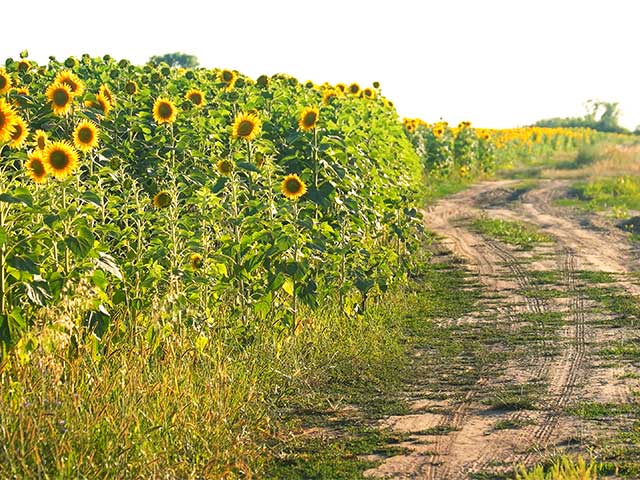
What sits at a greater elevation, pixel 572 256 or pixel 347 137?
pixel 347 137

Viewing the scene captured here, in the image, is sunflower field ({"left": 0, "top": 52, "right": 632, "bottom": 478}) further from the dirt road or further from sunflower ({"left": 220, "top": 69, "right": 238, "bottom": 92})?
the dirt road

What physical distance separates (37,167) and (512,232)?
1187 cm

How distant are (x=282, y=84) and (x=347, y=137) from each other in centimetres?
332

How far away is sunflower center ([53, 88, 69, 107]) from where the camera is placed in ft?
27.5

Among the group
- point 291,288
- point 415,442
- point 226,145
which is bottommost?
point 415,442

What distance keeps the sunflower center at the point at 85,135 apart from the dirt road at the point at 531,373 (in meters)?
2.96

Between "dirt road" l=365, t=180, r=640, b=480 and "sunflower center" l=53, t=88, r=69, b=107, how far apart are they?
362 cm

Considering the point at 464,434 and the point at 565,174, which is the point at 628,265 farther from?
the point at 565,174

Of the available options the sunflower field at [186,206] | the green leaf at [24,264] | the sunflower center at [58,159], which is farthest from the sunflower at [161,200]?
the green leaf at [24,264]

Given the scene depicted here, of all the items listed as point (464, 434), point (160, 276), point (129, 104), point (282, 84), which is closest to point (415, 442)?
point (464, 434)

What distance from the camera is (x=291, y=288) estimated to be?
8758mm

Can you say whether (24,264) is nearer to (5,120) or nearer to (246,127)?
(5,120)

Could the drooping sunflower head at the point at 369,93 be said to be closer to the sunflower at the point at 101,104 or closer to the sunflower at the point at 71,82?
the sunflower at the point at 101,104

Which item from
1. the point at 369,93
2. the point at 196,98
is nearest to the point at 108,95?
the point at 196,98
